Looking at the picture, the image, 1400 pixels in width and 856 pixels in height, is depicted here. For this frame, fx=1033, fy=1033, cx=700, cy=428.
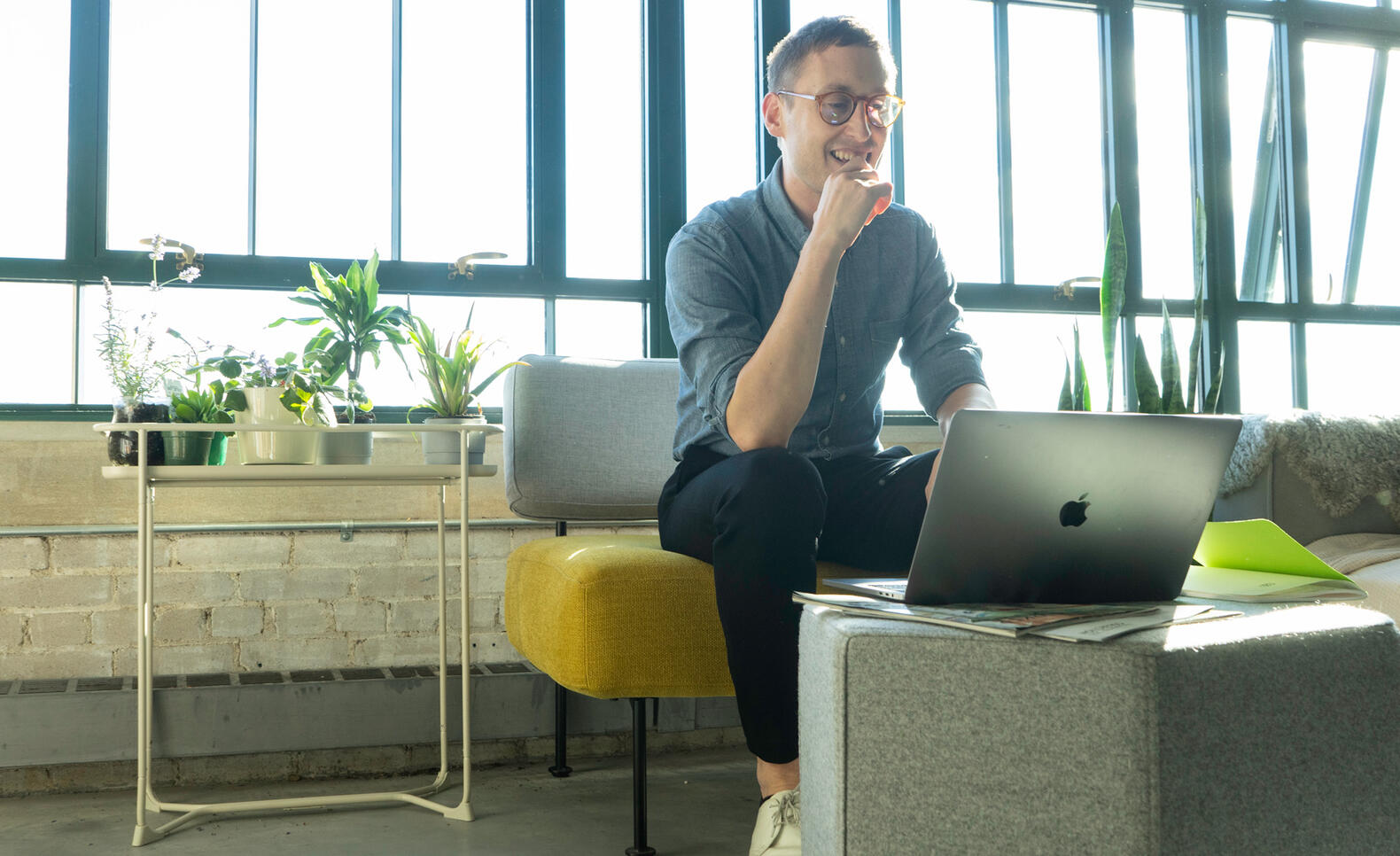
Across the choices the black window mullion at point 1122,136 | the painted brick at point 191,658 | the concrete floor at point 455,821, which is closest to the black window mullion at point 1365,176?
the black window mullion at point 1122,136

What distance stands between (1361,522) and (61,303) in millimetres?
2918

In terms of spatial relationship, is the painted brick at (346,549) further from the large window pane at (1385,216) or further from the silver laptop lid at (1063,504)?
the large window pane at (1385,216)

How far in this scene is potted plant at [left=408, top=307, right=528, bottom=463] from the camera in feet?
6.65

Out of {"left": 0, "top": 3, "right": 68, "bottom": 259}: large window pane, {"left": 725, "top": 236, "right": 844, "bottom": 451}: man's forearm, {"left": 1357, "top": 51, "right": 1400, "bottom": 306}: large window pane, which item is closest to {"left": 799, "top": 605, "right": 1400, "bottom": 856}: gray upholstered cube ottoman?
{"left": 725, "top": 236, "right": 844, "bottom": 451}: man's forearm

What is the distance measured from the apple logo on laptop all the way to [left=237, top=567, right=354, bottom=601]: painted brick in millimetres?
1809

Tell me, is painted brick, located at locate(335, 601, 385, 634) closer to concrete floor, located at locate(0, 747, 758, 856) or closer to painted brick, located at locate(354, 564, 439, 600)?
painted brick, located at locate(354, 564, 439, 600)

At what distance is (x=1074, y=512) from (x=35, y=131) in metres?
2.45

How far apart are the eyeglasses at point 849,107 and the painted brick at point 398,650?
4.74ft

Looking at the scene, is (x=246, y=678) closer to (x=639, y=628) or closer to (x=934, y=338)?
(x=639, y=628)

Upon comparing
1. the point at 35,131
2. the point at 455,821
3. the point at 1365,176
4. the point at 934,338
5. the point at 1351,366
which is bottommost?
the point at 455,821

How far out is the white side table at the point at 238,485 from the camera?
1720 millimetres

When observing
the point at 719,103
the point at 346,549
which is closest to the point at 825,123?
the point at 719,103

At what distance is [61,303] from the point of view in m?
2.35

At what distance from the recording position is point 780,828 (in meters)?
1.17
